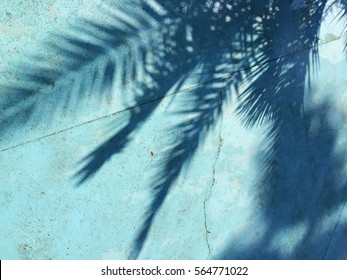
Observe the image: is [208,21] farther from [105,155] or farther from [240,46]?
[105,155]

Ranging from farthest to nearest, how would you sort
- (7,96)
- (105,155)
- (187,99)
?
(187,99) → (105,155) → (7,96)

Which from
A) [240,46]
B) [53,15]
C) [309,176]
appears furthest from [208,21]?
[309,176]

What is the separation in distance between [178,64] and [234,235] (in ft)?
5.08

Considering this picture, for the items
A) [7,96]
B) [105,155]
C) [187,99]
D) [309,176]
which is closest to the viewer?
[7,96]

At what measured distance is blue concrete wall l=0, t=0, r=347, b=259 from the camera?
3.31m

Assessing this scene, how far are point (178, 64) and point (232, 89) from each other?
1.74 feet

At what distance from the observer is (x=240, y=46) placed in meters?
3.91

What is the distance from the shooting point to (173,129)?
146 inches

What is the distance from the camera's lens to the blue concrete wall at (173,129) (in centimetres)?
331
